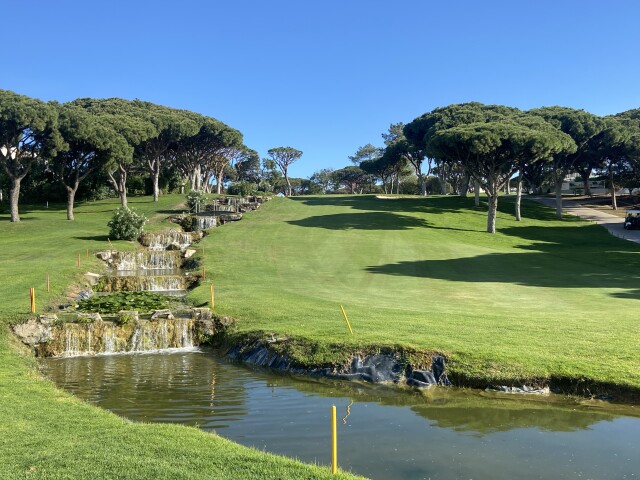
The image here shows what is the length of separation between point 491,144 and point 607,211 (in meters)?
34.2

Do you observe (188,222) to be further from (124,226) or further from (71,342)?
(71,342)

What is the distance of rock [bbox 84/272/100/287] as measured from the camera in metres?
31.8

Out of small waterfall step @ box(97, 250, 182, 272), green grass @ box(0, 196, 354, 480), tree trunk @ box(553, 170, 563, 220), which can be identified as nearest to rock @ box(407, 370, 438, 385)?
green grass @ box(0, 196, 354, 480)

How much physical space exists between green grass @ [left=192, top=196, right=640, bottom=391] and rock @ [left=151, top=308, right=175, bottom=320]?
2.12 metres

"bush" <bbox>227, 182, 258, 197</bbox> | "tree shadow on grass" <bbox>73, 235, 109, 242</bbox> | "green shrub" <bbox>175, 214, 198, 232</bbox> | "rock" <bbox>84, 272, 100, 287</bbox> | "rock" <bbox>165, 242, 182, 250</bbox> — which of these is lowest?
"rock" <bbox>84, 272, 100, 287</bbox>

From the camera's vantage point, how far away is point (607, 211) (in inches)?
3083

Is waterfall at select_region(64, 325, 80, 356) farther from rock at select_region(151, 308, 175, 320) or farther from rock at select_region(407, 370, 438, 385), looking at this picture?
rock at select_region(407, 370, 438, 385)

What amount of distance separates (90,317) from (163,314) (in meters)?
2.84

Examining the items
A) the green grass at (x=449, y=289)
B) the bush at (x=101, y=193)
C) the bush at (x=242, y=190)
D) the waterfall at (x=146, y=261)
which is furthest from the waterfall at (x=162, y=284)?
the bush at (x=242, y=190)

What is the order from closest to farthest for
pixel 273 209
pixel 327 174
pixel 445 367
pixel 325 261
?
pixel 445 367
pixel 325 261
pixel 273 209
pixel 327 174

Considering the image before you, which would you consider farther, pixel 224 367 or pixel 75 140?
pixel 75 140

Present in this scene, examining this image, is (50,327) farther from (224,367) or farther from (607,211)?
(607,211)

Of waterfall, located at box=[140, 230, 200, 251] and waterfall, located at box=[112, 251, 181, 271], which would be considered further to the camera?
waterfall, located at box=[140, 230, 200, 251]

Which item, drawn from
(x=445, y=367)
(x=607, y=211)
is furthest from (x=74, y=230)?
(x=607, y=211)
